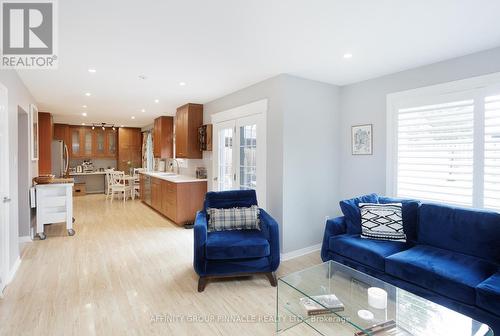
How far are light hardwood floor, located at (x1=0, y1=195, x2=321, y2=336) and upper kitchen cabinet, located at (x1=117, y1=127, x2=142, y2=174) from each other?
580 cm

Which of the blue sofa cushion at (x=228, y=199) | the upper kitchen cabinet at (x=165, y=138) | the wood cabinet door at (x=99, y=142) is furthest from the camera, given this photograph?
the wood cabinet door at (x=99, y=142)

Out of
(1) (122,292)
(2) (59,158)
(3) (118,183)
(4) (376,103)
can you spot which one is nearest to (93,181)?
(2) (59,158)

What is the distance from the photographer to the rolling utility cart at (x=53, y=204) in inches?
172

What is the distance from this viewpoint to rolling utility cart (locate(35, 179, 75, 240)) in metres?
4.36

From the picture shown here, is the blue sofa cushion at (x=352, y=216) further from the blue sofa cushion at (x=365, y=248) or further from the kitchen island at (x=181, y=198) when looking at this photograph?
the kitchen island at (x=181, y=198)

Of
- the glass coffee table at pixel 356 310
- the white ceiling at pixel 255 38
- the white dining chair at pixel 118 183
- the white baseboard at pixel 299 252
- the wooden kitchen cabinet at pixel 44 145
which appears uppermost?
the white ceiling at pixel 255 38

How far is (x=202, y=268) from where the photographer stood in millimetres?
2684

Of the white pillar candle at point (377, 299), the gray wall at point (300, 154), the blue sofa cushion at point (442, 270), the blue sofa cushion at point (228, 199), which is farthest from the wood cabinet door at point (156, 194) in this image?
the white pillar candle at point (377, 299)

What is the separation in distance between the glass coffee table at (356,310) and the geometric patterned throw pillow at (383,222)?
78cm

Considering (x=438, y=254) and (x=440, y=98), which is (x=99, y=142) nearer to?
(x=440, y=98)

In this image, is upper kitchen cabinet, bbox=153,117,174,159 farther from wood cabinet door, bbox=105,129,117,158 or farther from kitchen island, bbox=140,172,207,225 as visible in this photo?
wood cabinet door, bbox=105,129,117,158

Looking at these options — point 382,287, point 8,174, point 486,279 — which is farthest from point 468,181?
point 8,174

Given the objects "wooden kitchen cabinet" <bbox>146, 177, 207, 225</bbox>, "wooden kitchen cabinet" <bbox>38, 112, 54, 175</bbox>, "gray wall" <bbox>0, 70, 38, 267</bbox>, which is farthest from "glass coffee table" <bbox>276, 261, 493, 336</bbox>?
"wooden kitchen cabinet" <bbox>38, 112, 54, 175</bbox>

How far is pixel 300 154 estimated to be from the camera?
3631 mm
